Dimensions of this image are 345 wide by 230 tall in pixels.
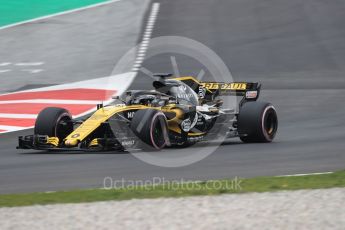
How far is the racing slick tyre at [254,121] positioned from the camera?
49.6 ft

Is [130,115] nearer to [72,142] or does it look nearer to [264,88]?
[72,142]

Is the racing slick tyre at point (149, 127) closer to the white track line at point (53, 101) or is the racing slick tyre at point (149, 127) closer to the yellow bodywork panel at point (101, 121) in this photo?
the yellow bodywork panel at point (101, 121)

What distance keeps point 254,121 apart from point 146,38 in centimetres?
1280

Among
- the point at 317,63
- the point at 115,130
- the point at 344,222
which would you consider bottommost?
the point at 344,222

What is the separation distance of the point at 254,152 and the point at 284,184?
12.3ft

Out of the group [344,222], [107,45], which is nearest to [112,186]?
[344,222]

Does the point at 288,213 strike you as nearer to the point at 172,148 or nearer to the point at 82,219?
the point at 82,219

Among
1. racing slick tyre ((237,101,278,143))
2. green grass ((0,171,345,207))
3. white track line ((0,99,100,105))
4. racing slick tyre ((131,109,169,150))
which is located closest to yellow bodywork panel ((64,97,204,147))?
racing slick tyre ((131,109,169,150))

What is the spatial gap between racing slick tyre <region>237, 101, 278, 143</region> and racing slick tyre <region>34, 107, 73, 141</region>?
2993mm

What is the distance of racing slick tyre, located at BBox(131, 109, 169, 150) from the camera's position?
536 inches

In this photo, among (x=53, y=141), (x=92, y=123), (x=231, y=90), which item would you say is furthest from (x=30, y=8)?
(x=92, y=123)

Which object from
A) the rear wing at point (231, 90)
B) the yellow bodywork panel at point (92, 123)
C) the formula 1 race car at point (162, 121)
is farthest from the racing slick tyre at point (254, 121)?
the yellow bodywork panel at point (92, 123)

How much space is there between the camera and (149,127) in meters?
13.6

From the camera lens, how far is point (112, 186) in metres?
10.5
